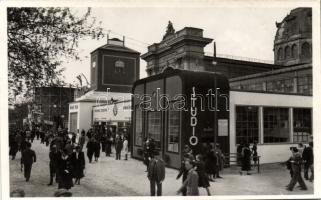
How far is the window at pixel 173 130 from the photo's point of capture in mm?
13484

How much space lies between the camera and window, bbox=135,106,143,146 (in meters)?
16.5

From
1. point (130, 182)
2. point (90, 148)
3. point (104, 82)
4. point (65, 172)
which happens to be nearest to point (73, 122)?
point (104, 82)

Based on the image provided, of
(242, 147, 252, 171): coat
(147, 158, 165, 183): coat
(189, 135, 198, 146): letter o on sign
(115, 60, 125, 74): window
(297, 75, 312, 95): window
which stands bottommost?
(242, 147, 252, 171): coat

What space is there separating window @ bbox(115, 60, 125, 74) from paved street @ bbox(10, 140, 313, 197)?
19257 millimetres

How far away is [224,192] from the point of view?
9.80m

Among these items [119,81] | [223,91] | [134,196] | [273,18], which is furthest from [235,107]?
[119,81]

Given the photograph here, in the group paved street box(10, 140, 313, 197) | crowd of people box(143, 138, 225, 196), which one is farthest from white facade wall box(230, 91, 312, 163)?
crowd of people box(143, 138, 225, 196)

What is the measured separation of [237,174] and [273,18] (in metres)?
5.90

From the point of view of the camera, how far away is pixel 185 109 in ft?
41.9

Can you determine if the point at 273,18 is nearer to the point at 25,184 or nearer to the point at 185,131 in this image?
the point at 185,131

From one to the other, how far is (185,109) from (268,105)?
4836mm

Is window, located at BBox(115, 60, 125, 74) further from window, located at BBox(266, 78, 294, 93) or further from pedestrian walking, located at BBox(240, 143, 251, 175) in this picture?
pedestrian walking, located at BBox(240, 143, 251, 175)

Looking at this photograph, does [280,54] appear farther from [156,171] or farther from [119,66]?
[156,171]

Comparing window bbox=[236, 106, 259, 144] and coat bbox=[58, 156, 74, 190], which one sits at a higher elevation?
window bbox=[236, 106, 259, 144]
